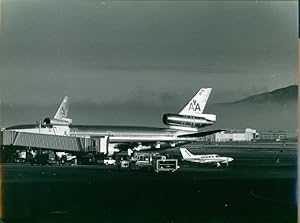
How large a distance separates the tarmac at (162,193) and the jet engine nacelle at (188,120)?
0.17 metres

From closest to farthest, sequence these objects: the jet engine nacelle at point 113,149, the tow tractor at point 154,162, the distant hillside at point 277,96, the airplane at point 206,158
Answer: the distant hillside at point 277,96 → the airplane at point 206,158 → the tow tractor at point 154,162 → the jet engine nacelle at point 113,149

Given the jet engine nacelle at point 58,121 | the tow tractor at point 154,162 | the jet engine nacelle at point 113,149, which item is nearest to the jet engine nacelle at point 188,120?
the tow tractor at point 154,162

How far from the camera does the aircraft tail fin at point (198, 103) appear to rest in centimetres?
333

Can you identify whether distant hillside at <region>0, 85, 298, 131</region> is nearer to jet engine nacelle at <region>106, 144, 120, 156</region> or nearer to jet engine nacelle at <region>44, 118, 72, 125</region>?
jet engine nacelle at <region>44, 118, 72, 125</region>

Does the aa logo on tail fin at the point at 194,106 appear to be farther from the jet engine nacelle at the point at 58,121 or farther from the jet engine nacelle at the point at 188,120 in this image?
the jet engine nacelle at the point at 58,121

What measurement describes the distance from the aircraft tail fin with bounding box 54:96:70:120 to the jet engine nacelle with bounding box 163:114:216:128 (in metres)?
0.62

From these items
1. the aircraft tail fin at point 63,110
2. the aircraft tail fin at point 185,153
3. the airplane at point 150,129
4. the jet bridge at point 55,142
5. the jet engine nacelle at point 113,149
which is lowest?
the aircraft tail fin at point 185,153

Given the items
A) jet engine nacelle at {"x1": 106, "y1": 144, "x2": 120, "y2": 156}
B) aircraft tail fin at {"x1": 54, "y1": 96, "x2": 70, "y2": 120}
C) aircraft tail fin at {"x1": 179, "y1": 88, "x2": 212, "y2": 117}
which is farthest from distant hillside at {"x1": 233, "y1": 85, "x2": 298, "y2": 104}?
aircraft tail fin at {"x1": 54, "y1": 96, "x2": 70, "y2": 120}

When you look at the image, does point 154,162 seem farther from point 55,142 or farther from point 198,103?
point 55,142

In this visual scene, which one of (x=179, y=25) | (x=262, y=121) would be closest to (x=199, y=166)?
(x=262, y=121)

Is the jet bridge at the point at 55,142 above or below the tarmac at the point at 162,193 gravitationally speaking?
above

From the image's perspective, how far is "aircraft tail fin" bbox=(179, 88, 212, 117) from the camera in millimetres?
3333

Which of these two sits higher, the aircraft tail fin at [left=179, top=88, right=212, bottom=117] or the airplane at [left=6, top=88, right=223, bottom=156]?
the aircraft tail fin at [left=179, top=88, right=212, bottom=117]

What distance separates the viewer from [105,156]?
11.9 ft
